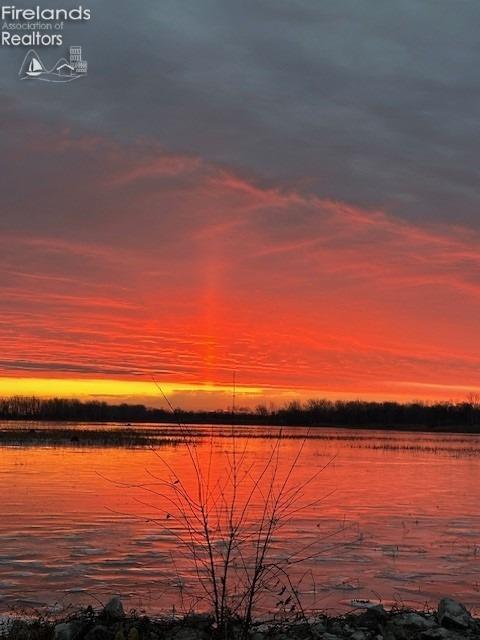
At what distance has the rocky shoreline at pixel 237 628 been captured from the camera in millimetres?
8656

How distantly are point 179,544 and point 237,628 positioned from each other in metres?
7.76

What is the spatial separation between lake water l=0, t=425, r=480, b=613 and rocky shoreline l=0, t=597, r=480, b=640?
1.42m

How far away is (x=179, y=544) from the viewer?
16266 mm

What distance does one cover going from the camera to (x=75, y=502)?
22.5m

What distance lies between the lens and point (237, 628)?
873 centimetres

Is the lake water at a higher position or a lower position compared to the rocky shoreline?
lower

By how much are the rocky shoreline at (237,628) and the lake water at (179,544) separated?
→ 1425 millimetres

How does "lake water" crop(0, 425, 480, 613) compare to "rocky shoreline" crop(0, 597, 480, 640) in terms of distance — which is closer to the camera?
"rocky shoreline" crop(0, 597, 480, 640)

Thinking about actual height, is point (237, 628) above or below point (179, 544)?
above

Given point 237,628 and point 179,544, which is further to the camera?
point 179,544

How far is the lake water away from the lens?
1216 centimetres

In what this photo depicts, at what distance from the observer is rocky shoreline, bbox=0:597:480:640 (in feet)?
28.4

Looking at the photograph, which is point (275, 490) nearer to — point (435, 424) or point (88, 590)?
point (88, 590)

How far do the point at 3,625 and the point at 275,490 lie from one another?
55.9ft
